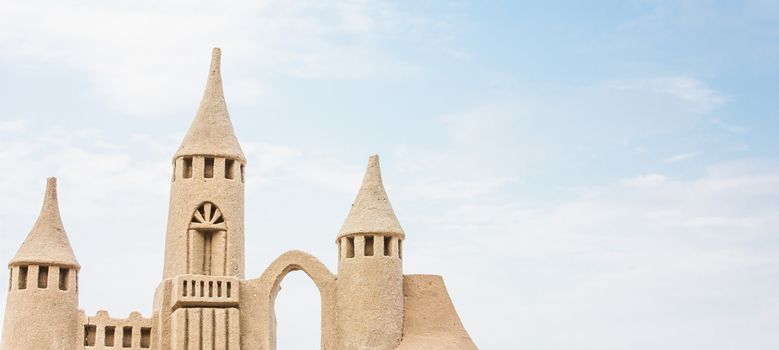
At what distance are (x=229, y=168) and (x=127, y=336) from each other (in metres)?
6.17

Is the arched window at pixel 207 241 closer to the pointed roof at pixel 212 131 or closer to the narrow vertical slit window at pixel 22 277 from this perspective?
the pointed roof at pixel 212 131

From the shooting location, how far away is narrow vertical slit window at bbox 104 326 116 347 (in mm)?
46000

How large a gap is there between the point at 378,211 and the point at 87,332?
960 cm

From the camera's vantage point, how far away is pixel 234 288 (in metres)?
46.3

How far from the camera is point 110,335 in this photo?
151 ft

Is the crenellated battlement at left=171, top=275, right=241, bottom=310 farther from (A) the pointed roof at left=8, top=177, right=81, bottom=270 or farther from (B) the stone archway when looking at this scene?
(A) the pointed roof at left=8, top=177, right=81, bottom=270

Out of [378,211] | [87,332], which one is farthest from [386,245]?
[87,332]

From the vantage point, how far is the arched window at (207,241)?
46.9m

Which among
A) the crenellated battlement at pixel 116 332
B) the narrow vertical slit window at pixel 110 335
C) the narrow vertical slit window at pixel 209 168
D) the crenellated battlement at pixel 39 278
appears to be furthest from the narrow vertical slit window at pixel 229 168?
the narrow vertical slit window at pixel 110 335

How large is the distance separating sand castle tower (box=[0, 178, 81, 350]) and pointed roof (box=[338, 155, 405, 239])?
8.43 meters

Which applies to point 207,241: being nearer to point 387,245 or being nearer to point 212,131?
point 212,131

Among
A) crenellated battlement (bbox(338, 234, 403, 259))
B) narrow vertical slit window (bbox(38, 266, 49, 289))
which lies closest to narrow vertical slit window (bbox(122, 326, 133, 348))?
narrow vertical slit window (bbox(38, 266, 49, 289))

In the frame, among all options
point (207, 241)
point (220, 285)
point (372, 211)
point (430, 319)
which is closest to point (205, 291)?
point (220, 285)

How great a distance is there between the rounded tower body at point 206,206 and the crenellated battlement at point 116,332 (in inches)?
75.4
